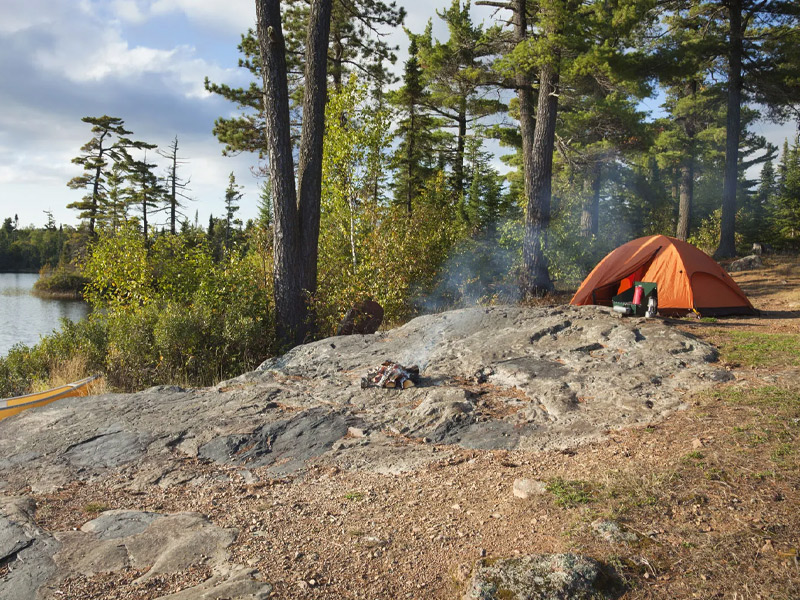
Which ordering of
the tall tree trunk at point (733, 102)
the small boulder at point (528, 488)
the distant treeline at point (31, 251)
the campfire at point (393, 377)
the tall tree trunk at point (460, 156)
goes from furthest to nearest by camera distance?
1. the distant treeline at point (31, 251)
2. the tall tree trunk at point (460, 156)
3. the tall tree trunk at point (733, 102)
4. the campfire at point (393, 377)
5. the small boulder at point (528, 488)

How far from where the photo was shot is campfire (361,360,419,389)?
5.85 metres

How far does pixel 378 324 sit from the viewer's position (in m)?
10.3

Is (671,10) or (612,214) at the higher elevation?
(671,10)

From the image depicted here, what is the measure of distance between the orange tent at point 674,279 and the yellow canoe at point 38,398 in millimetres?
8774

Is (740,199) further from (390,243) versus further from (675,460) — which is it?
(675,460)

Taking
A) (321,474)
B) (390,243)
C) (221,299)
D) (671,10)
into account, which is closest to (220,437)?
(321,474)

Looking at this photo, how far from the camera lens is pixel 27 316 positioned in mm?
25625

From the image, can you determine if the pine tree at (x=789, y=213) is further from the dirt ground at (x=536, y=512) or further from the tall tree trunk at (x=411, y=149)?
the dirt ground at (x=536, y=512)

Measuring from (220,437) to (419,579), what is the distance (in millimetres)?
2966

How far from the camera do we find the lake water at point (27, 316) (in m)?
19.5

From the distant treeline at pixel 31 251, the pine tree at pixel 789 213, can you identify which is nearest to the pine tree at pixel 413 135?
the pine tree at pixel 789 213

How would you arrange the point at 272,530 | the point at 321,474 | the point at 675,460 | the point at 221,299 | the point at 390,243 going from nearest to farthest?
the point at 272,530 → the point at 675,460 → the point at 321,474 → the point at 221,299 → the point at 390,243

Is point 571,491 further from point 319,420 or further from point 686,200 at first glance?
point 686,200

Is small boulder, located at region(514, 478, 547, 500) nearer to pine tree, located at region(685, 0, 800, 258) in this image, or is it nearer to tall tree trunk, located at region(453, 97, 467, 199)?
pine tree, located at region(685, 0, 800, 258)
